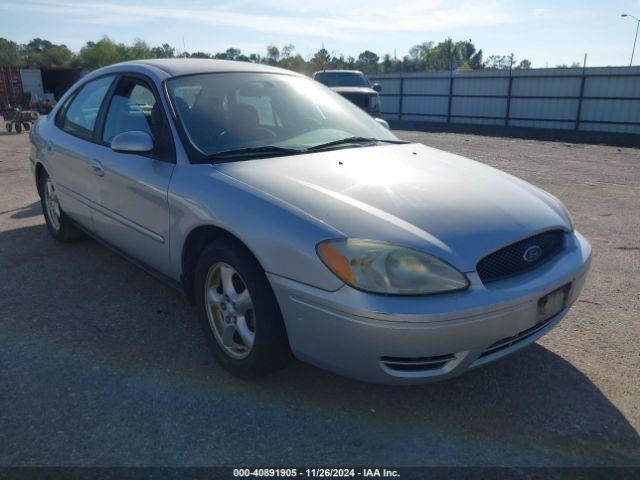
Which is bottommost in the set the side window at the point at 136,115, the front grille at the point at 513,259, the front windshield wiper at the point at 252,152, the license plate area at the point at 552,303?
the license plate area at the point at 552,303

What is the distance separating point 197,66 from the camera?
357 centimetres

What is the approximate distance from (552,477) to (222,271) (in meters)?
1.74

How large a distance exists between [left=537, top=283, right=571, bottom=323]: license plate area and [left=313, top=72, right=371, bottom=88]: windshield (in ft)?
43.1

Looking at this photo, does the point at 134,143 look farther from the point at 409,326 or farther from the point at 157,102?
the point at 409,326

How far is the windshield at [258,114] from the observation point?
3113mm

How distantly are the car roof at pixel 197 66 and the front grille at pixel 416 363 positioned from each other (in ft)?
7.46

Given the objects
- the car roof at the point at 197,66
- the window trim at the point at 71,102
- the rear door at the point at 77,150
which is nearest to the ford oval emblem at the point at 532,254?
the car roof at the point at 197,66

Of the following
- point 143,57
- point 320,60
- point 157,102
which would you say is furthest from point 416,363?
point 143,57

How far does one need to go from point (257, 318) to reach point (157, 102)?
1.59 meters

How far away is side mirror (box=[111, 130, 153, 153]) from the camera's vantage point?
2996 mm

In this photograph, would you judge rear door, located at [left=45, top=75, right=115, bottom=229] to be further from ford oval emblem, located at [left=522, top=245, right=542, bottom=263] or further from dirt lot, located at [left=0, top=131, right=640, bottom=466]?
ford oval emblem, located at [left=522, top=245, right=542, bottom=263]

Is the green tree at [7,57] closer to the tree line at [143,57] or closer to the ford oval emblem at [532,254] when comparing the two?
the tree line at [143,57]

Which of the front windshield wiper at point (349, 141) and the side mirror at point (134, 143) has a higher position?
the side mirror at point (134, 143)

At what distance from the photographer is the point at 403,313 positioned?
210cm
